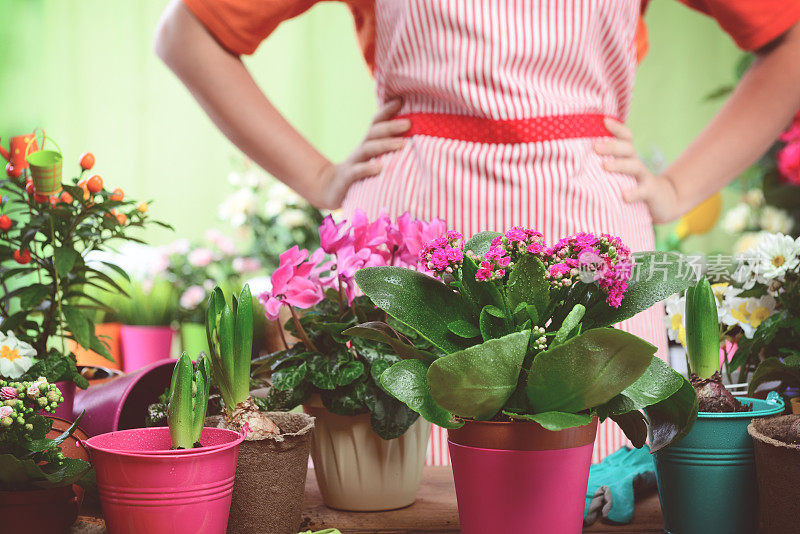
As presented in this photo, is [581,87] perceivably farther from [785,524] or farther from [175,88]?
[175,88]

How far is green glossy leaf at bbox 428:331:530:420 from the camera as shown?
0.44 m

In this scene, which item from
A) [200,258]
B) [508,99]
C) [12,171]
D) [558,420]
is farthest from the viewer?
[200,258]

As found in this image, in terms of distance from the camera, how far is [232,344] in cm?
58

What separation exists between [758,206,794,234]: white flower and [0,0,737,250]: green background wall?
63cm

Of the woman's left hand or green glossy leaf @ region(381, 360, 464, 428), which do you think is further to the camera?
the woman's left hand

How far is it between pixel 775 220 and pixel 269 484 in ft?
7.59

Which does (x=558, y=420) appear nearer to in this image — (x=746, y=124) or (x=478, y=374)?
(x=478, y=374)

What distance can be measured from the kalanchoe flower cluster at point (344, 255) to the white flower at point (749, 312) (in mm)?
280

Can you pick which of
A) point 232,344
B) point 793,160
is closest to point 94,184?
point 232,344

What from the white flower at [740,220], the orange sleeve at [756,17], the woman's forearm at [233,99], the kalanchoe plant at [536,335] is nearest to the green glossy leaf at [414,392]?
the kalanchoe plant at [536,335]

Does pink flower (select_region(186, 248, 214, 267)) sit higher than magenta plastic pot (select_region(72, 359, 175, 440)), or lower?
higher

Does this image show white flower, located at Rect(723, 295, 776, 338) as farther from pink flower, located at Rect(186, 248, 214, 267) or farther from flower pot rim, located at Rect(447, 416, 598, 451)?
pink flower, located at Rect(186, 248, 214, 267)

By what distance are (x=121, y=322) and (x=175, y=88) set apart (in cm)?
140

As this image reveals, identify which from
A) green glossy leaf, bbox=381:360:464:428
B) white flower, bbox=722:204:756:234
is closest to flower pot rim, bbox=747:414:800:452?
green glossy leaf, bbox=381:360:464:428
